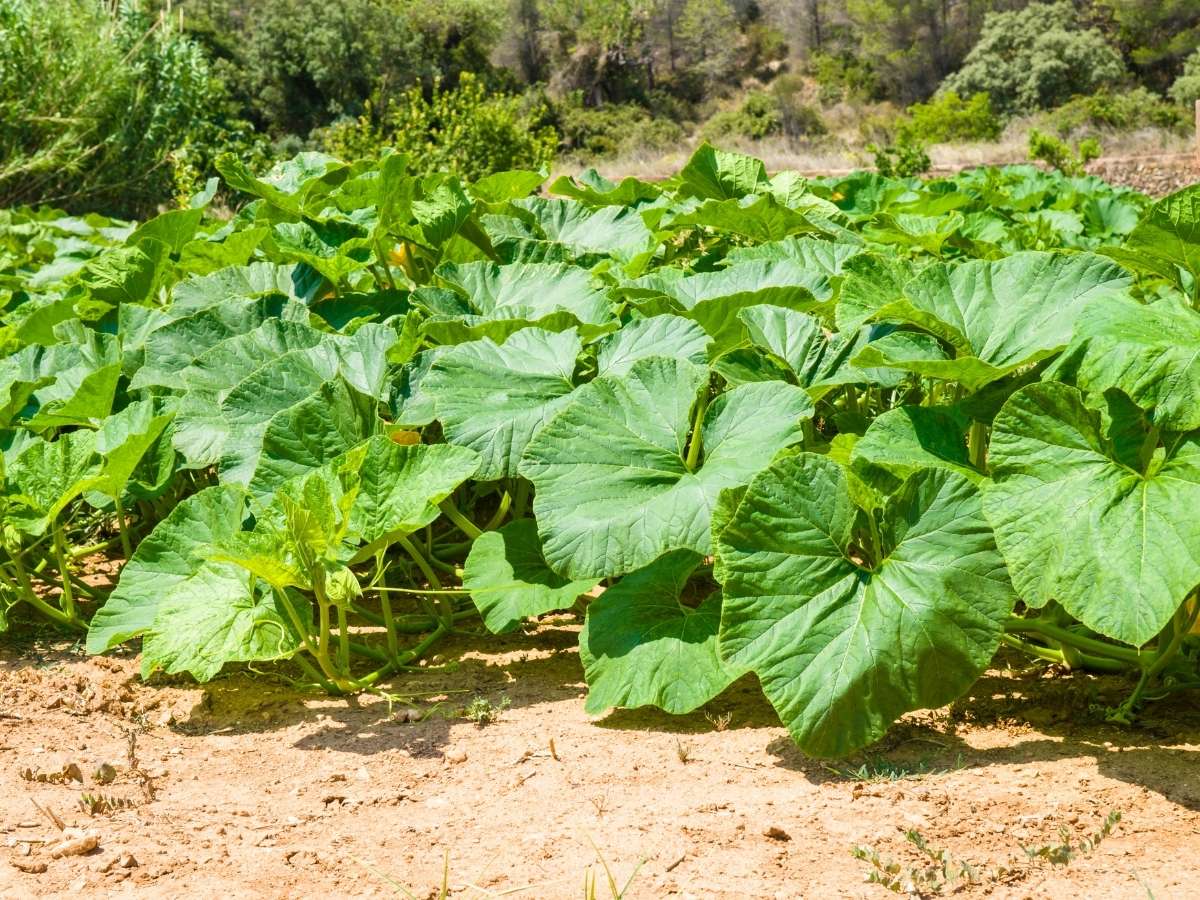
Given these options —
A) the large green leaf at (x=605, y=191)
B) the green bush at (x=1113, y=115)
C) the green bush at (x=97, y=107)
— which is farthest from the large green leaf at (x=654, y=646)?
the green bush at (x=1113, y=115)

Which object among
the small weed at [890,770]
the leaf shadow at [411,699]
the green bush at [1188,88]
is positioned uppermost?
the small weed at [890,770]

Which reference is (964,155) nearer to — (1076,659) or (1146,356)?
(1076,659)

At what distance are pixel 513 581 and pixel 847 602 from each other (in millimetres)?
672

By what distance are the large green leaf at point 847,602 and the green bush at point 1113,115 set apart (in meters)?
26.9

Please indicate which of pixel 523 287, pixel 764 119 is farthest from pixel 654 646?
pixel 764 119

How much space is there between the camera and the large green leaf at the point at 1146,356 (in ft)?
5.23

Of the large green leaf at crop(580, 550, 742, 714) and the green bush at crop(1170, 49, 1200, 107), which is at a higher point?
the large green leaf at crop(580, 550, 742, 714)

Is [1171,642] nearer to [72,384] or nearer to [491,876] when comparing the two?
[491,876]

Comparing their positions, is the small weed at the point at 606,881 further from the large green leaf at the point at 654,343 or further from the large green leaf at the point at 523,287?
the large green leaf at the point at 523,287

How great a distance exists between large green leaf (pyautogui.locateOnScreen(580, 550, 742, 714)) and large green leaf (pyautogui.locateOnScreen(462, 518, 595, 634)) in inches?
3.2

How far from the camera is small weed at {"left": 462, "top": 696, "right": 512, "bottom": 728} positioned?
1.99 metres

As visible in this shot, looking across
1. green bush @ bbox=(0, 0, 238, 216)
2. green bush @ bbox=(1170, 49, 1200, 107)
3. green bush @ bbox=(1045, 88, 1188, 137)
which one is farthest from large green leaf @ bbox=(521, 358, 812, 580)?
green bush @ bbox=(1170, 49, 1200, 107)

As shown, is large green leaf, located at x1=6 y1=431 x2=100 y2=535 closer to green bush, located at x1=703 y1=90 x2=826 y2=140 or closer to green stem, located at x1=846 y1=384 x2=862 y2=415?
green stem, located at x1=846 y1=384 x2=862 y2=415

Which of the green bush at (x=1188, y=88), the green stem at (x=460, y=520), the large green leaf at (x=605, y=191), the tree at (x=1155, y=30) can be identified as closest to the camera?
the green stem at (x=460, y=520)
